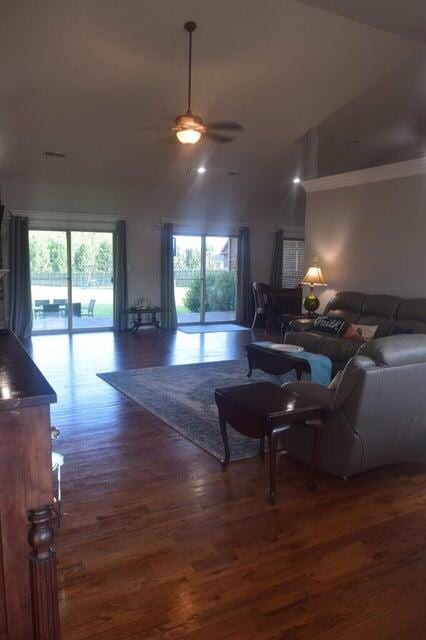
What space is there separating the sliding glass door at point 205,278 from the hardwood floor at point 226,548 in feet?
21.3

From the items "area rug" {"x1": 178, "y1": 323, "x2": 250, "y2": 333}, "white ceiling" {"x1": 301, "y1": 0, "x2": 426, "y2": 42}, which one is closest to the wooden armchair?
"area rug" {"x1": 178, "y1": 323, "x2": 250, "y2": 333}

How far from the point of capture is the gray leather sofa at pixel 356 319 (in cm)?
562

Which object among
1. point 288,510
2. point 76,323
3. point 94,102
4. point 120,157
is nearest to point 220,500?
point 288,510

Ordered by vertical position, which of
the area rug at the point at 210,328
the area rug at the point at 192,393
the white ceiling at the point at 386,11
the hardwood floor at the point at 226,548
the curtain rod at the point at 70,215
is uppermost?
the white ceiling at the point at 386,11

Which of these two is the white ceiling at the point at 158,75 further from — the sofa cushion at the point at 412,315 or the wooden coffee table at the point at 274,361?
the wooden coffee table at the point at 274,361

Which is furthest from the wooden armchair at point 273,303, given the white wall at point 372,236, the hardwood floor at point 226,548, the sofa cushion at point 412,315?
the hardwood floor at point 226,548

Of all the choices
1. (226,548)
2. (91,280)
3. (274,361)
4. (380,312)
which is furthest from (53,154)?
(226,548)

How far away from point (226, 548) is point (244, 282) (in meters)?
8.41

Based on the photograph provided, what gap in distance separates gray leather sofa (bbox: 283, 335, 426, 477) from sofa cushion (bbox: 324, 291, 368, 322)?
3.56m

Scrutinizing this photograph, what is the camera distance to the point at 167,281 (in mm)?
9664

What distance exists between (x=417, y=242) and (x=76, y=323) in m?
6.22

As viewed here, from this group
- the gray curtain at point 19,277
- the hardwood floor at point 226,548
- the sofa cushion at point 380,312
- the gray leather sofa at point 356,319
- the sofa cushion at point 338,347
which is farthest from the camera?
the gray curtain at point 19,277

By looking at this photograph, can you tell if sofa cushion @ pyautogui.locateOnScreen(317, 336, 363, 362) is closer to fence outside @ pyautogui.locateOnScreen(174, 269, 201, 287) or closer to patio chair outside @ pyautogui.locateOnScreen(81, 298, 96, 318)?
fence outside @ pyautogui.locateOnScreen(174, 269, 201, 287)

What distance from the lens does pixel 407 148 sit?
25.4ft
